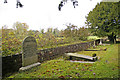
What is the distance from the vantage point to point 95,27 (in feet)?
66.4

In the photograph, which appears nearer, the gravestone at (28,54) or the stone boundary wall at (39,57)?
the stone boundary wall at (39,57)

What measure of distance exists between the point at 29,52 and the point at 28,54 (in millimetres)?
152

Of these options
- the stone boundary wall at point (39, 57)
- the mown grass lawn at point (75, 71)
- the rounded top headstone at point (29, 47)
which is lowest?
the mown grass lawn at point (75, 71)

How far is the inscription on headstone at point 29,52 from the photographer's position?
525cm

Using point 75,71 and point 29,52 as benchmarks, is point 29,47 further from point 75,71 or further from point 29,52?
point 75,71

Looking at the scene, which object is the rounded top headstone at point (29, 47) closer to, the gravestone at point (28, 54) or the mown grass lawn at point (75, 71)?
the gravestone at point (28, 54)

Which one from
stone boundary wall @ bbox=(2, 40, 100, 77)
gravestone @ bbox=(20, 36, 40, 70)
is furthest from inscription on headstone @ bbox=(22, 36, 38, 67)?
stone boundary wall @ bbox=(2, 40, 100, 77)

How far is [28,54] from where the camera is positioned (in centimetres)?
551

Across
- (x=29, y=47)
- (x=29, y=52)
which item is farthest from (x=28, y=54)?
(x=29, y=47)

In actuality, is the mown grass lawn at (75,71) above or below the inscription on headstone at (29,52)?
Result: below

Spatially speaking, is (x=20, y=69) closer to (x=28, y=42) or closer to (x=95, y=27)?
(x=28, y=42)

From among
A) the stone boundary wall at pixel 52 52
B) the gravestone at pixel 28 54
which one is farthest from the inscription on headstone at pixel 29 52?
the stone boundary wall at pixel 52 52

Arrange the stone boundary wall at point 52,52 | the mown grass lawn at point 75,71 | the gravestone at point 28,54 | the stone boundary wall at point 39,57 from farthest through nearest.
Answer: the stone boundary wall at point 52,52, the gravestone at point 28,54, the stone boundary wall at point 39,57, the mown grass lawn at point 75,71

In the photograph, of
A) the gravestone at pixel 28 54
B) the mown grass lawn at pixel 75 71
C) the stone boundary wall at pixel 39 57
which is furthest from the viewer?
the gravestone at pixel 28 54
